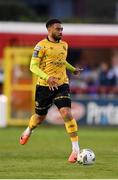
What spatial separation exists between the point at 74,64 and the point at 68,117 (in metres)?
15.4

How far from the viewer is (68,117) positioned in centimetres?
1507

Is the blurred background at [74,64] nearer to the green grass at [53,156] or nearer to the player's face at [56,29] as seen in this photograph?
the green grass at [53,156]

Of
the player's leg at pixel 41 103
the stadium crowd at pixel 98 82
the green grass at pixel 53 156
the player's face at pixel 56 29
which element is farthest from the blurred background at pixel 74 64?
the player's face at pixel 56 29

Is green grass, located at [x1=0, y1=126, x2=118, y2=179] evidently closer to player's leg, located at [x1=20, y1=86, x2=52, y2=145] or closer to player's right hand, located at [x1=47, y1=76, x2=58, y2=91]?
player's leg, located at [x1=20, y1=86, x2=52, y2=145]

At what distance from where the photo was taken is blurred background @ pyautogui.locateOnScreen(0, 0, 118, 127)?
26.6 meters

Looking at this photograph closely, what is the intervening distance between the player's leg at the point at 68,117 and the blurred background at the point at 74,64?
36.1 feet

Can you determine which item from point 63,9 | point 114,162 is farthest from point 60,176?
point 63,9

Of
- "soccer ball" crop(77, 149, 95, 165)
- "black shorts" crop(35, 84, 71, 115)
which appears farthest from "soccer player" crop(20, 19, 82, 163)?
"soccer ball" crop(77, 149, 95, 165)

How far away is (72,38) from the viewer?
1190 inches

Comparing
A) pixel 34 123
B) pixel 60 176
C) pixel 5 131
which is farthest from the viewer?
pixel 5 131

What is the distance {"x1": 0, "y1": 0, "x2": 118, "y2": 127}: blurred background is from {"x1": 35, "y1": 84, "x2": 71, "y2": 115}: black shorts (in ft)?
34.4

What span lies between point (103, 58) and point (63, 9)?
894 inches

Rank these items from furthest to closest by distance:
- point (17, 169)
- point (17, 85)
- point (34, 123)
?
point (17, 85)
point (34, 123)
point (17, 169)

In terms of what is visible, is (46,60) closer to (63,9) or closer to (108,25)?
(108,25)
